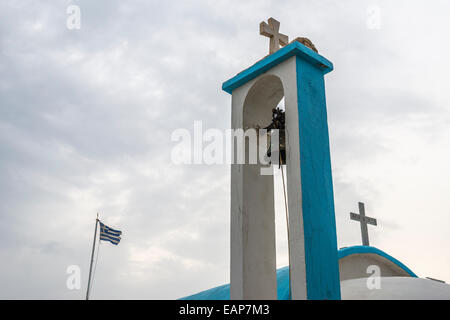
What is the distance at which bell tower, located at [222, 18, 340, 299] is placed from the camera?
4.99m

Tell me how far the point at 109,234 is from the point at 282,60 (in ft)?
37.0

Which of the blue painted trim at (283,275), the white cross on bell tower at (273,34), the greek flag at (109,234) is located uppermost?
the white cross on bell tower at (273,34)

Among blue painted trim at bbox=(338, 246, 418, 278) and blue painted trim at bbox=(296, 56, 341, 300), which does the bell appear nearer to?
blue painted trim at bbox=(296, 56, 341, 300)

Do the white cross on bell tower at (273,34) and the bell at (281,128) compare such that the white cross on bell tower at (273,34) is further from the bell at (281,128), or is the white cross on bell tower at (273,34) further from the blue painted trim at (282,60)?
the bell at (281,128)

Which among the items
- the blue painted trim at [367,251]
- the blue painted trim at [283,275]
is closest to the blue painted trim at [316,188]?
the blue painted trim at [283,275]

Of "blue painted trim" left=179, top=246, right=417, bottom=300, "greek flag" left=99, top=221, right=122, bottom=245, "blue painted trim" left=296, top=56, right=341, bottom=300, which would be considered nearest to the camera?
"blue painted trim" left=296, top=56, right=341, bottom=300

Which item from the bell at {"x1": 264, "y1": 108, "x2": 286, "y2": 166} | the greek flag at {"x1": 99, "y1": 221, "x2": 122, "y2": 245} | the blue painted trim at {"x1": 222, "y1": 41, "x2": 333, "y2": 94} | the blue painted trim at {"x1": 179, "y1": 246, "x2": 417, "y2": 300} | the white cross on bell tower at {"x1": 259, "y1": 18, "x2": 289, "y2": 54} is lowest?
the blue painted trim at {"x1": 179, "y1": 246, "x2": 417, "y2": 300}

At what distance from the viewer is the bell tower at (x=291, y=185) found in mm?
4988

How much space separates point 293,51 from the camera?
5879 mm

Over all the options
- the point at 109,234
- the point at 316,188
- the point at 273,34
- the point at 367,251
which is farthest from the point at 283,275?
the point at 109,234

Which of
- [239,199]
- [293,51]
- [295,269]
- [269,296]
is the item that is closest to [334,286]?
[295,269]

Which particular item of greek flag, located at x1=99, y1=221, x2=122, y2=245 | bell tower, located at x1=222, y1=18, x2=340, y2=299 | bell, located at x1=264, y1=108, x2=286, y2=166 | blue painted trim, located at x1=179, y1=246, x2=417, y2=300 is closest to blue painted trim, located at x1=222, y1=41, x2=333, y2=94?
bell tower, located at x1=222, y1=18, x2=340, y2=299

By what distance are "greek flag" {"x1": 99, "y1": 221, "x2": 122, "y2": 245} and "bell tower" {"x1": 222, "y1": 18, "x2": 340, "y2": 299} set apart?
10068 millimetres

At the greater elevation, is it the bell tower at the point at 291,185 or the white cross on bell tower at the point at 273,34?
the white cross on bell tower at the point at 273,34
